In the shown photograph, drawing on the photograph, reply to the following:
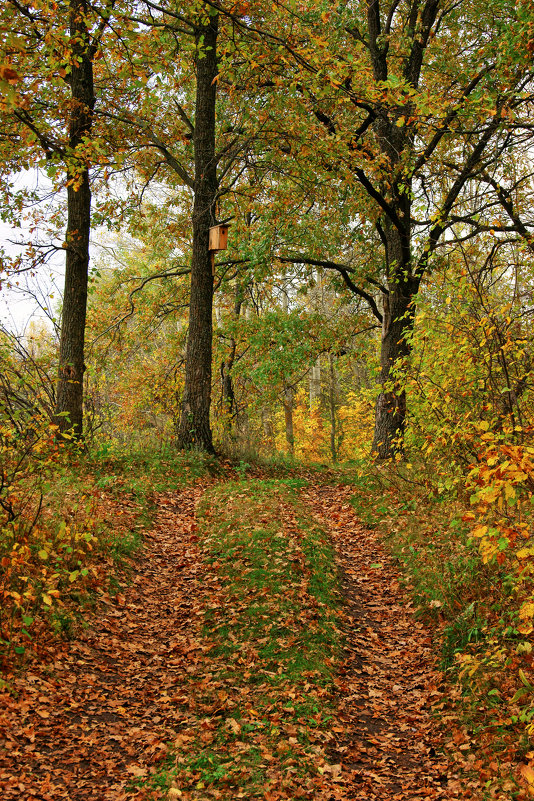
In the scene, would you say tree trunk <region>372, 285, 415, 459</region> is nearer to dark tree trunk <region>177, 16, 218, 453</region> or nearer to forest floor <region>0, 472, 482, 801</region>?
dark tree trunk <region>177, 16, 218, 453</region>

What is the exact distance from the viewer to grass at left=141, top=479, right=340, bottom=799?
422cm

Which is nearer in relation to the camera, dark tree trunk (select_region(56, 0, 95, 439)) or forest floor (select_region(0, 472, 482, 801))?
forest floor (select_region(0, 472, 482, 801))

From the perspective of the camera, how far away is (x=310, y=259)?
13.3m

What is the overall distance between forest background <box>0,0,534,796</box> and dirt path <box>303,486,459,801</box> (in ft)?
1.25

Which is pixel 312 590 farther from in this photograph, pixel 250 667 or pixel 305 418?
pixel 305 418

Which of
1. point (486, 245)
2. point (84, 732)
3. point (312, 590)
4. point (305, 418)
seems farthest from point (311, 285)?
point (305, 418)

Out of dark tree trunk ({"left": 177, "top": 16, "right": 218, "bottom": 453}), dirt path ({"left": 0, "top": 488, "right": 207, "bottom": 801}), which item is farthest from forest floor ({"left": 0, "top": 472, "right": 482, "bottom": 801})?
dark tree trunk ({"left": 177, "top": 16, "right": 218, "bottom": 453})

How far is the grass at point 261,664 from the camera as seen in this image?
422cm

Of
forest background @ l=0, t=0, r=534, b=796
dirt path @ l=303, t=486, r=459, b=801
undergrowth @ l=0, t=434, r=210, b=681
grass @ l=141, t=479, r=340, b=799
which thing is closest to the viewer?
grass @ l=141, t=479, r=340, b=799

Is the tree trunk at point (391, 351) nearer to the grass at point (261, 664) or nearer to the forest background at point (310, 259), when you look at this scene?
the forest background at point (310, 259)

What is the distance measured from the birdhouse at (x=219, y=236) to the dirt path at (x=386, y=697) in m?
6.58

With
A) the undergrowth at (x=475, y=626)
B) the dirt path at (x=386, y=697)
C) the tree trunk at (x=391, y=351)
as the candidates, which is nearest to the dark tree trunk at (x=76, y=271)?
the dirt path at (x=386, y=697)

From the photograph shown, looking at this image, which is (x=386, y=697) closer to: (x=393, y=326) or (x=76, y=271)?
(x=393, y=326)

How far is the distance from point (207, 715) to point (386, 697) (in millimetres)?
1694
